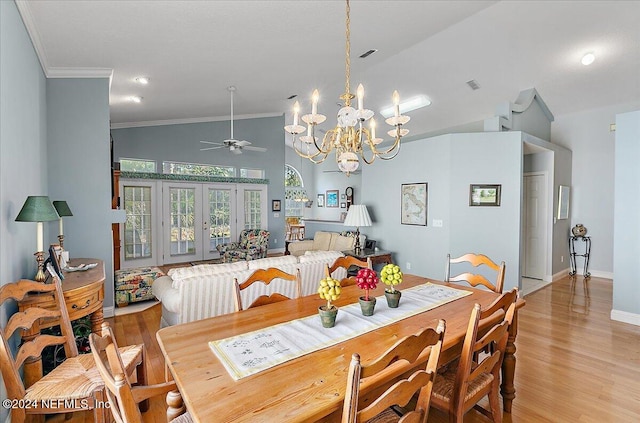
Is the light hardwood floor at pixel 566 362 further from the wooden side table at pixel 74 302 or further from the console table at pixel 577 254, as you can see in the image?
the console table at pixel 577 254

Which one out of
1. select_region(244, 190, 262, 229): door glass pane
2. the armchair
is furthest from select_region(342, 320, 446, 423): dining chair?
select_region(244, 190, 262, 229): door glass pane

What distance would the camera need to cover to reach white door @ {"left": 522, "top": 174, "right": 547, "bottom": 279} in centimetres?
577

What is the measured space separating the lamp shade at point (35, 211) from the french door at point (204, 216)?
527cm

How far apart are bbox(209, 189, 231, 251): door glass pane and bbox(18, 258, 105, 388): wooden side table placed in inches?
189

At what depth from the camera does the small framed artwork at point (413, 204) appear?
17.2 ft

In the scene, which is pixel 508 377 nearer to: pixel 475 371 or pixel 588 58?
pixel 475 371

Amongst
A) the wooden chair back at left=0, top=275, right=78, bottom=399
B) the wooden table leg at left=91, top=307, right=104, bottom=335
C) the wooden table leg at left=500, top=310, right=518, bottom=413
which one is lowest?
the wooden table leg at left=500, top=310, right=518, bottom=413

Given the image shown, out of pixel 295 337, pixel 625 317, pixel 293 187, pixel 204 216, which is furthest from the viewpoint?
pixel 293 187

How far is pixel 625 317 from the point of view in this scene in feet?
12.2

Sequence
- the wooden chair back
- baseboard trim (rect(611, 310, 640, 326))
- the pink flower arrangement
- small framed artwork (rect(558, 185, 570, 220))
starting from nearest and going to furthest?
1. the wooden chair back
2. the pink flower arrangement
3. baseboard trim (rect(611, 310, 640, 326))
4. small framed artwork (rect(558, 185, 570, 220))

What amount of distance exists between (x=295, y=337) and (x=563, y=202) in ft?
22.0

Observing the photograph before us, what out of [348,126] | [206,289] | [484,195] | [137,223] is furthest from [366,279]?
[137,223]

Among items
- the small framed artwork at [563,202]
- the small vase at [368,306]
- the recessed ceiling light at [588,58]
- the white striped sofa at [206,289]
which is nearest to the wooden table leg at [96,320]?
the white striped sofa at [206,289]

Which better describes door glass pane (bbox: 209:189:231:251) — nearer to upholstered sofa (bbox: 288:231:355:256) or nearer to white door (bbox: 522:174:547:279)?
upholstered sofa (bbox: 288:231:355:256)
